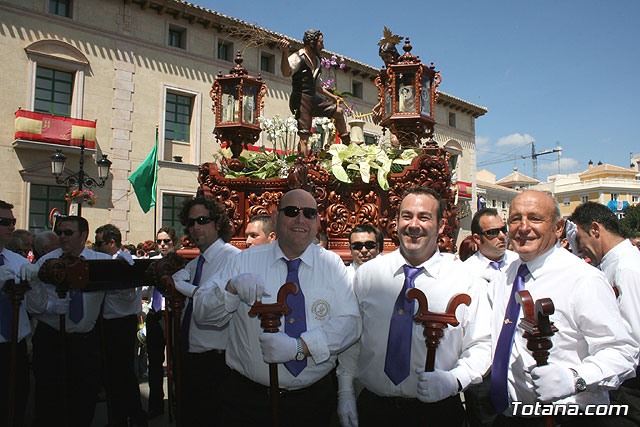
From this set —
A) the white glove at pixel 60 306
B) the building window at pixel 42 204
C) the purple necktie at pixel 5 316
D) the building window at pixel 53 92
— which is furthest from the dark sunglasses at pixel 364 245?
the building window at pixel 53 92

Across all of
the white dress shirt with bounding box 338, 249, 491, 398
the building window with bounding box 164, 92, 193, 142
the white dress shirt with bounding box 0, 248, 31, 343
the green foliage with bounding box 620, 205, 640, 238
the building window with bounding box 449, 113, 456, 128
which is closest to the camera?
the white dress shirt with bounding box 338, 249, 491, 398

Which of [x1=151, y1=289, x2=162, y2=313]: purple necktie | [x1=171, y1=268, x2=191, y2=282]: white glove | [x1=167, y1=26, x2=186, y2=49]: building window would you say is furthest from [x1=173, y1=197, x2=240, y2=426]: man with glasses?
[x1=167, y1=26, x2=186, y2=49]: building window

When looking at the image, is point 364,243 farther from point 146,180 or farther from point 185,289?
point 146,180

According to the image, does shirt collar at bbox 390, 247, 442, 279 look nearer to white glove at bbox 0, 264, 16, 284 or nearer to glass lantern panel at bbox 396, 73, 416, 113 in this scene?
glass lantern panel at bbox 396, 73, 416, 113

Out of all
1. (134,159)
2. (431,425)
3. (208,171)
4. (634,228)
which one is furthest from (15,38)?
(634,228)

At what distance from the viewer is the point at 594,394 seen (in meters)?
2.30

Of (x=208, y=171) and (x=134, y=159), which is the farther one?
(x=134, y=159)

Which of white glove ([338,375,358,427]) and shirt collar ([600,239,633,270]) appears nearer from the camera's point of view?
white glove ([338,375,358,427])

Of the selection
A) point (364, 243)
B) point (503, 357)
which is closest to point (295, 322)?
point (503, 357)

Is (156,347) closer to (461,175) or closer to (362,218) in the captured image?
(362,218)

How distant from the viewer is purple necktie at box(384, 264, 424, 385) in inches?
100

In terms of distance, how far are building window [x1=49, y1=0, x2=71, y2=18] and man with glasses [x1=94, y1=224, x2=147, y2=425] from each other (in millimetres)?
17270

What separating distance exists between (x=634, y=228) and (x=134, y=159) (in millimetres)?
51817

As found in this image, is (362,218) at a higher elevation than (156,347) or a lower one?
higher
